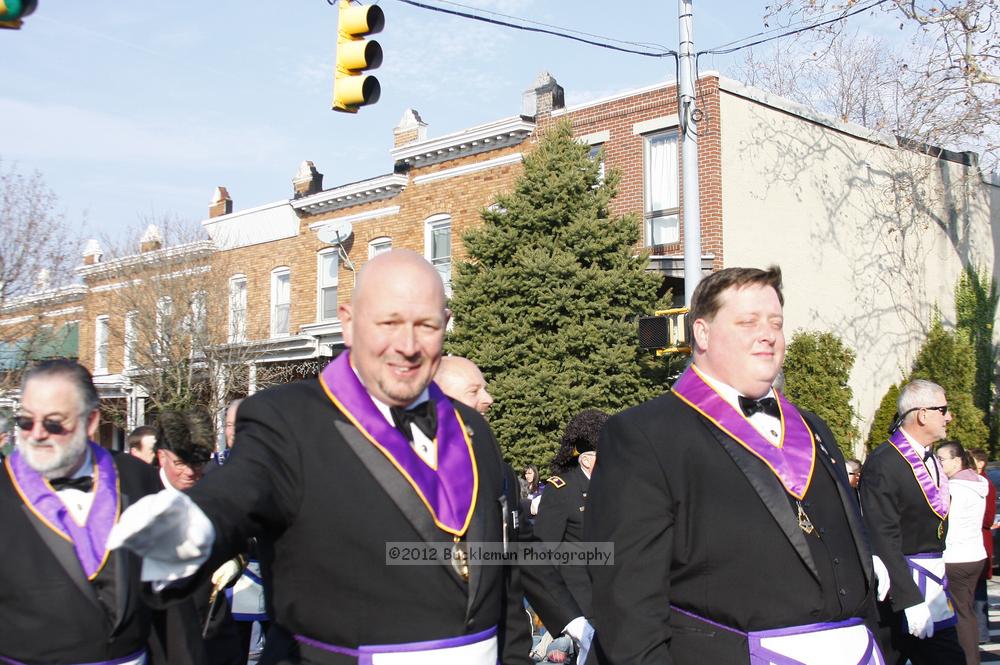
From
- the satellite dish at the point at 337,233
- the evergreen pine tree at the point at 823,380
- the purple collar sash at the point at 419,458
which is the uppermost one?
the satellite dish at the point at 337,233

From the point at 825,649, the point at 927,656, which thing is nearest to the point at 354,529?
the point at 825,649

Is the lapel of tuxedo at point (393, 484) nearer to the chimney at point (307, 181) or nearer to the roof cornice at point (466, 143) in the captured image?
the roof cornice at point (466, 143)

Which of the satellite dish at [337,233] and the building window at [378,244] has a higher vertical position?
the satellite dish at [337,233]

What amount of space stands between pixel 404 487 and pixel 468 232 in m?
15.6

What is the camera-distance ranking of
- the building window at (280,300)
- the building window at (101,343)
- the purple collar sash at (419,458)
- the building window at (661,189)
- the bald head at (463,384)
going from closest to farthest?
the purple collar sash at (419,458) → the bald head at (463,384) → the building window at (661,189) → the building window at (280,300) → the building window at (101,343)

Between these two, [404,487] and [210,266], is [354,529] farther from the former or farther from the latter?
[210,266]

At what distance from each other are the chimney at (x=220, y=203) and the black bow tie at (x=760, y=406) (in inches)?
1139

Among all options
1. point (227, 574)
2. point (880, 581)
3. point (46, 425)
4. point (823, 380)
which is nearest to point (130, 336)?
point (823, 380)

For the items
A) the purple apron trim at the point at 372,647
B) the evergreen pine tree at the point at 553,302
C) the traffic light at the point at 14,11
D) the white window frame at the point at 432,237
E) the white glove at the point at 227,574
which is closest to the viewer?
the purple apron trim at the point at 372,647

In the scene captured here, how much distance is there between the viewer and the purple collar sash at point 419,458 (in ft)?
10.00

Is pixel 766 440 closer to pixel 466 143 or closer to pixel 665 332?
pixel 665 332

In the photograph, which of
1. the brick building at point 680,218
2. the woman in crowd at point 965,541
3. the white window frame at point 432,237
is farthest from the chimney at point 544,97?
the woman in crowd at point 965,541

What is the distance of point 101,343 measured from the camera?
32094 millimetres

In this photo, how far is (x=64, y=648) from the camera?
414cm
